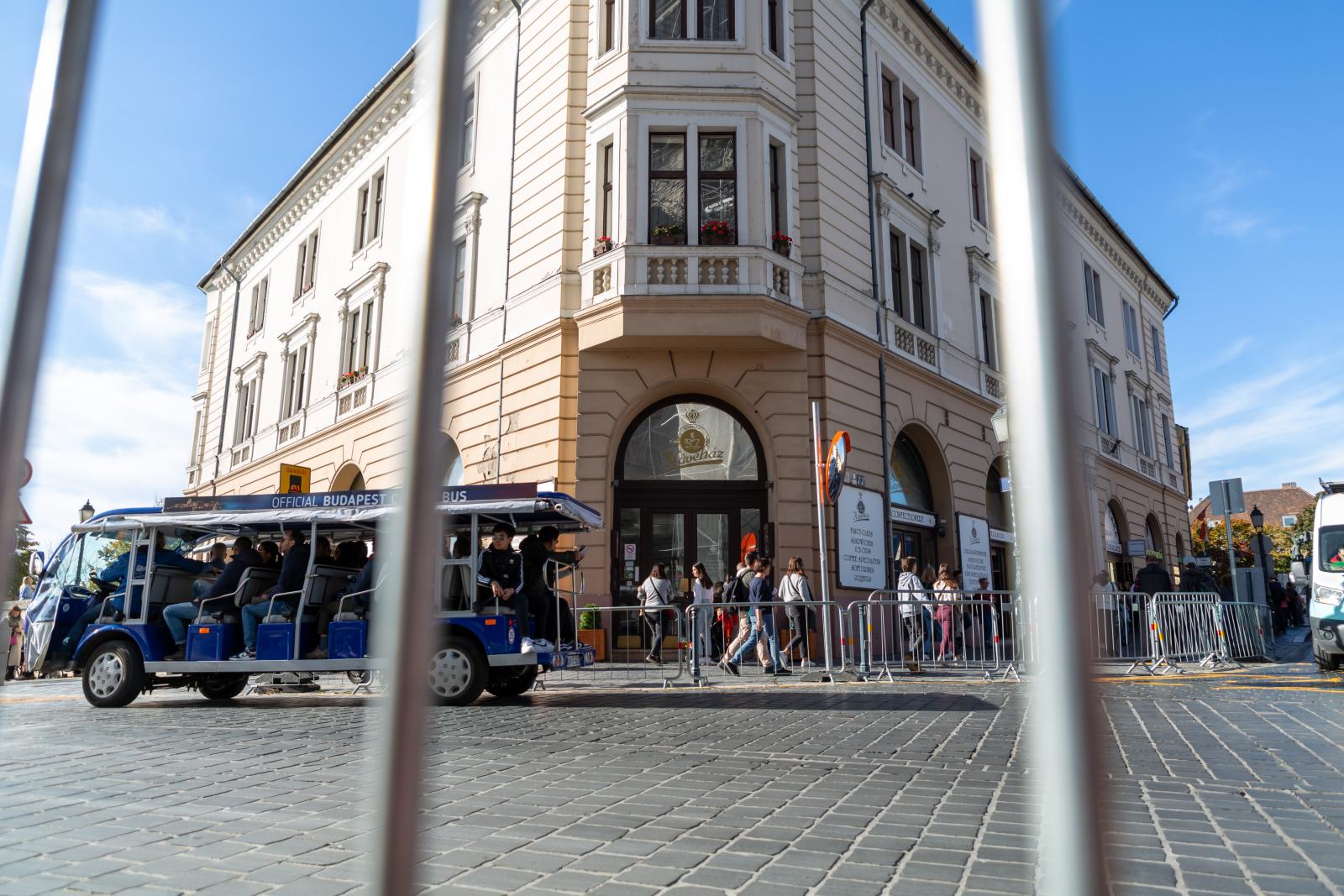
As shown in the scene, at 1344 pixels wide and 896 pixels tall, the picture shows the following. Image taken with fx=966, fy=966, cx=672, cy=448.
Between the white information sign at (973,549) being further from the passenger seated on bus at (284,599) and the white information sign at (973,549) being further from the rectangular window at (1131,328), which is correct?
the rectangular window at (1131,328)

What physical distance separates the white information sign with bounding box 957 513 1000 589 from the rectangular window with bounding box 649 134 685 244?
30.0 feet

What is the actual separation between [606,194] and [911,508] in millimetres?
8822

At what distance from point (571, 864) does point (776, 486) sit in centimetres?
1333

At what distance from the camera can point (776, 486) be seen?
1662cm

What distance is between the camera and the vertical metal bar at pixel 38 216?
1.17 m

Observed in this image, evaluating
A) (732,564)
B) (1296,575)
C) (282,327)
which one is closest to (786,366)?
(732,564)

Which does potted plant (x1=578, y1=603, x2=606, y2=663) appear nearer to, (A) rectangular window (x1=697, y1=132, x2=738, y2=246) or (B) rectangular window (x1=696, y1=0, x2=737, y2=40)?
(A) rectangular window (x1=697, y1=132, x2=738, y2=246)

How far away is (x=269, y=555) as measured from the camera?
36.5ft

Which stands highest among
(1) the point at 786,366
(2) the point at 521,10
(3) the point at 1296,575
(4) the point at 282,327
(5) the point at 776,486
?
(2) the point at 521,10

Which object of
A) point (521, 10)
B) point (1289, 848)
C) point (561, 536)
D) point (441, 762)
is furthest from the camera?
point (521, 10)

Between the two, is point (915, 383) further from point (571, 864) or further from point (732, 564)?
point (571, 864)

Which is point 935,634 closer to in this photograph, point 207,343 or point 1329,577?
point 1329,577

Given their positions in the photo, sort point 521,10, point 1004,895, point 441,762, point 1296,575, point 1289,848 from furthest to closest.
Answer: point 521,10, point 1296,575, point 441,762, point 1289,848, point 1004,895

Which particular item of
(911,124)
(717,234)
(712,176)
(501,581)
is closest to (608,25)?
(712,176)
